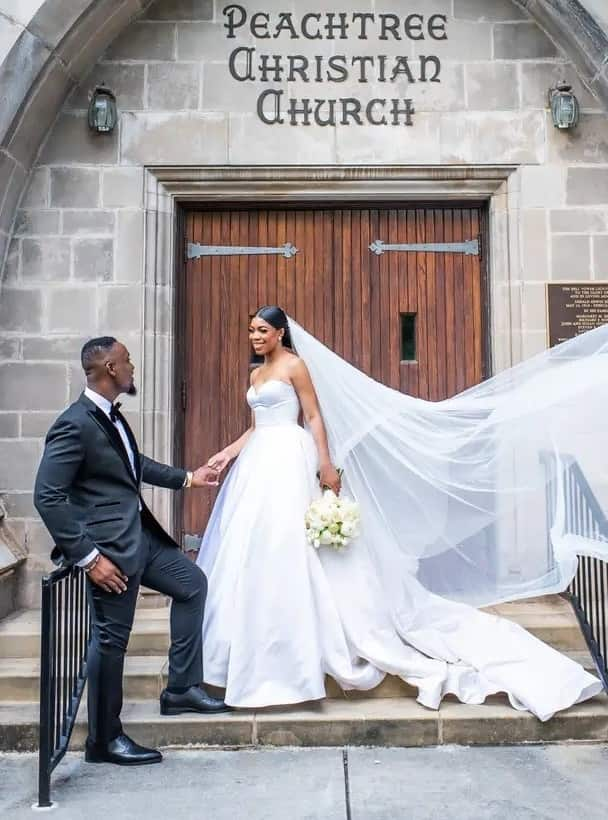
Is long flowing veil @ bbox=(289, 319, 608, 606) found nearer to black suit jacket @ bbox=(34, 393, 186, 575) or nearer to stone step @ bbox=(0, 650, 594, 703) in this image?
stone step @ bbox=(0, 650, 594, 703)

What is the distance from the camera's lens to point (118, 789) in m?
3.15

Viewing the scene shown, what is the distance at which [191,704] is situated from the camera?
12.0 feet

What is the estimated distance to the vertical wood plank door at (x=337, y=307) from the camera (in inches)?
210

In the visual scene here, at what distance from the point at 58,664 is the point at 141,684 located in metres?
0.81

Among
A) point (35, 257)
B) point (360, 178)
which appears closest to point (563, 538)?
point (360, 178)

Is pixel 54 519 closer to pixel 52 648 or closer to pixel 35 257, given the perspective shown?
pixel 52 648

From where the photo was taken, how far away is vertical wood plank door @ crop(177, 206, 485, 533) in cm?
532

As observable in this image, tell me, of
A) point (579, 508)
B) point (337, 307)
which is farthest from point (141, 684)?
point (337, 307)

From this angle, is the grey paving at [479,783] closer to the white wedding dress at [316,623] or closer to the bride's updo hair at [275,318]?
the white wedding dress at [316,623]

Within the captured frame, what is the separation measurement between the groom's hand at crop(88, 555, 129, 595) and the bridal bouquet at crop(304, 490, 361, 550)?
965mm

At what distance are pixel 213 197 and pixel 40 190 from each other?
1158mm

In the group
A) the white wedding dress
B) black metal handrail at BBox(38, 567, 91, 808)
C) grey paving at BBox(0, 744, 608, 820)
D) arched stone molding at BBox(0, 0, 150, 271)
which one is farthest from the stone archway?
grey paving at BBox(0, 744, 608, 820)

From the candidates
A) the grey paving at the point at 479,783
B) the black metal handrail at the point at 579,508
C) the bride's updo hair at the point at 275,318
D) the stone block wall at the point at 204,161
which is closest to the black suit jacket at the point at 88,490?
the bride's updo hair at the point at 275,318

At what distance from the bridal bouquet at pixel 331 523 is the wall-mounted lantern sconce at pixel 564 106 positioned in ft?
10.1
